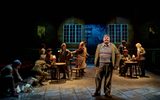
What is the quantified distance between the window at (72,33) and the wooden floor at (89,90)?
33.1ft

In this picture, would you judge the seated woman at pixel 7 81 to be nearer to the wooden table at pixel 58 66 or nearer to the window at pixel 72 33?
the wooden table at pixel 58 66

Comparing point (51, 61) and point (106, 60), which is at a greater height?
point (106, 60)

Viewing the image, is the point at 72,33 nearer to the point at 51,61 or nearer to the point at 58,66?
the point at 58,66

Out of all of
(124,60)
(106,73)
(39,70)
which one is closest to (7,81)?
(39,70)

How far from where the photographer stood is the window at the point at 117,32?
23031 mm

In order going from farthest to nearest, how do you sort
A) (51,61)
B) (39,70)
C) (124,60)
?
(124,60) < (51,61) < (39,70)

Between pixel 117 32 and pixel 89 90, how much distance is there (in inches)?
522

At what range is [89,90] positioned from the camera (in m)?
10.5

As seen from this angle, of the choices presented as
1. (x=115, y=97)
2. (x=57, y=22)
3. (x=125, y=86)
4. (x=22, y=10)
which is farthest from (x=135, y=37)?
(x=115, y=97)

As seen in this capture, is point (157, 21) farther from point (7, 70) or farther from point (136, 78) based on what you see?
point (7, 70)

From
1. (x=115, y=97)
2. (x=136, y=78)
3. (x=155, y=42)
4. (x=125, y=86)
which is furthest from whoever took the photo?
(x=155, y=42)

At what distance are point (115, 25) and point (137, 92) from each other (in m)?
13.5

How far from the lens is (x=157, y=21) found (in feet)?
73.8

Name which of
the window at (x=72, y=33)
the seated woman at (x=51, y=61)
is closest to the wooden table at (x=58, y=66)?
the seated woman at (x=51, y=61)
